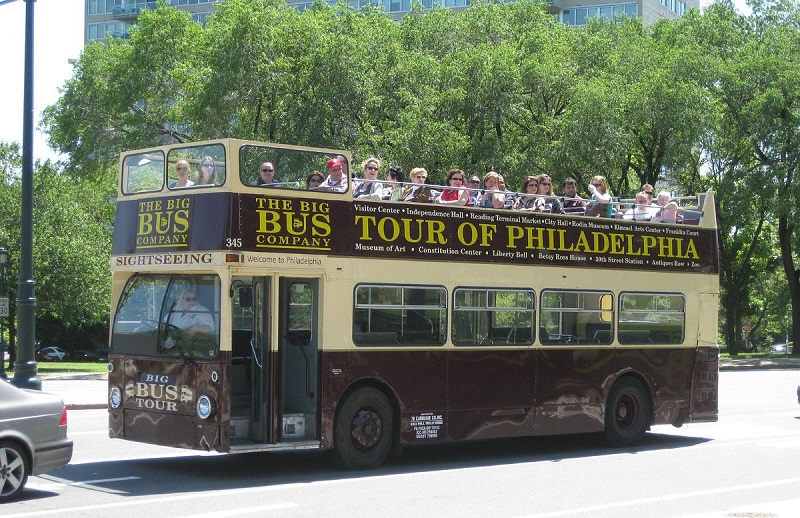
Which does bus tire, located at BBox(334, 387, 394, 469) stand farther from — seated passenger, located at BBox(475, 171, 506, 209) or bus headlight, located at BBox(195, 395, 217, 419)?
seated passenger, located at BBox(475, 171, 506, 209)

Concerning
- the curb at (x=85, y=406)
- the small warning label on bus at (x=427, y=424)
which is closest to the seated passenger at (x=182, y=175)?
the small warning label on bus at (x=427, y=424)

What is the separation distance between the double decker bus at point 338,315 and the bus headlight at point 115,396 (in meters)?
0.05

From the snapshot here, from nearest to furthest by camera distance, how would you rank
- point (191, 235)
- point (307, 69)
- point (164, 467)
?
point (191, 235) < point (164, 467) < point (307, 69)

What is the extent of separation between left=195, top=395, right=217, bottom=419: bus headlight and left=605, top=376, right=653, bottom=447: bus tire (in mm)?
6659

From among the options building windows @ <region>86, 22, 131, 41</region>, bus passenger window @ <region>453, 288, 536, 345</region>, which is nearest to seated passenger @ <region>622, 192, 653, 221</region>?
bus passenger window @ <region>453, 288, 536, 345</region>

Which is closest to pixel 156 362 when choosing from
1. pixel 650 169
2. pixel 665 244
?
pixel 665 244

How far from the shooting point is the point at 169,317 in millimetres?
12750

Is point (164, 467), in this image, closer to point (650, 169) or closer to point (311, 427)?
point (311, 427)

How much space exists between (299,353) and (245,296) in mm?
1140

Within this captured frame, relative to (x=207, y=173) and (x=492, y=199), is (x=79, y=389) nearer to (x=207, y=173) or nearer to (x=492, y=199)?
(x=492, y=199)

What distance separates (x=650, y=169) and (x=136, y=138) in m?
21.1

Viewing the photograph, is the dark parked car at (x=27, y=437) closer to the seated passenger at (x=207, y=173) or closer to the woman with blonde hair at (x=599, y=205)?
the seated passenger at (x=207, y=173)

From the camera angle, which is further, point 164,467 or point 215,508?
point 164,467

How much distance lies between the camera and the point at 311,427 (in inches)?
513
